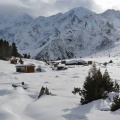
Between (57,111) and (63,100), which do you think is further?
(63,100)

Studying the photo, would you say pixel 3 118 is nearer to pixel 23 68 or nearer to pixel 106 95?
pixel 106 95

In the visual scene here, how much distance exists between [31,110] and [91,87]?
4754mm

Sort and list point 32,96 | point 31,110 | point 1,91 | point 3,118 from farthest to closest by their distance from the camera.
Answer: point 1,91
point 32,96
point 31,110
point 3,118

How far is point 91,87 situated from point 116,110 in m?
4.32

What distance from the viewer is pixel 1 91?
29.8 metres

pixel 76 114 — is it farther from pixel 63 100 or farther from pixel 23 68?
pixel 23 68

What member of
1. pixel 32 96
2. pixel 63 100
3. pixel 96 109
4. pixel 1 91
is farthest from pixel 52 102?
pixel 1 91

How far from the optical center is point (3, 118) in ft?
50.2

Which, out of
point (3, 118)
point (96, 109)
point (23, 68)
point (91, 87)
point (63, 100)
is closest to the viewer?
point (3, 118)

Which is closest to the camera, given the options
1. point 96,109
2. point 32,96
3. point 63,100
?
point 96,109

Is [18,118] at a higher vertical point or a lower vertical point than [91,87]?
lower

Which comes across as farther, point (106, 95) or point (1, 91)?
point (1, 91)

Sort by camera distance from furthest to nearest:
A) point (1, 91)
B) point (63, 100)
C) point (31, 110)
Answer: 1. point (1, 91)
2. point (63, 100)
3. point (31, 110)

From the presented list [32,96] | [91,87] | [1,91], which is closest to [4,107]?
[91,87]
